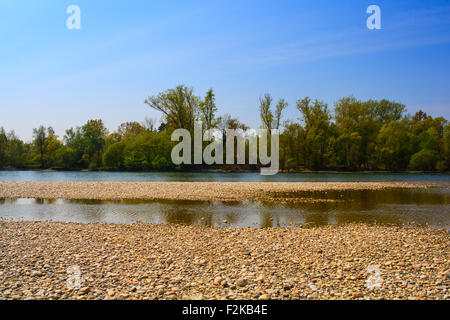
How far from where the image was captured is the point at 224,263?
330 inches

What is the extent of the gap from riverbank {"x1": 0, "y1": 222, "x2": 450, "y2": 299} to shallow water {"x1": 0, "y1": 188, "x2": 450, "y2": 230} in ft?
8.86

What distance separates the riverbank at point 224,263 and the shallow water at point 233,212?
2700mm

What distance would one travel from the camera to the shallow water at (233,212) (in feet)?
50.9

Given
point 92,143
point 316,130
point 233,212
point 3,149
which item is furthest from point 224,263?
point 3,149

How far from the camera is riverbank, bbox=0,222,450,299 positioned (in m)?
6.51

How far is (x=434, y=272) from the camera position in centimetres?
755

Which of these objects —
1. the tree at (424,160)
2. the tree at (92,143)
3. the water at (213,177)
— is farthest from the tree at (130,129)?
the tree at (424,160)

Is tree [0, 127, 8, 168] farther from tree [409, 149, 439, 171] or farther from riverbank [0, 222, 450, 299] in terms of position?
tree [409, 149, 439, 171]

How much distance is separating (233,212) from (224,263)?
1002cm

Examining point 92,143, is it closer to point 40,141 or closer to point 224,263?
point 40,141

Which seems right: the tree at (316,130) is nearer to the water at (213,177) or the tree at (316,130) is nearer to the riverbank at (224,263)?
the water at (213,177)
